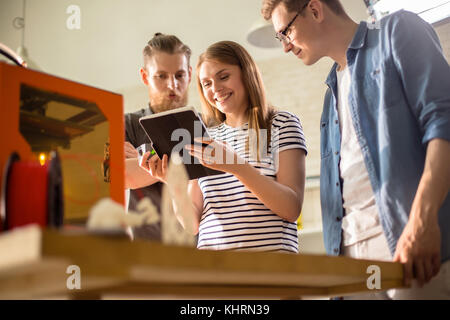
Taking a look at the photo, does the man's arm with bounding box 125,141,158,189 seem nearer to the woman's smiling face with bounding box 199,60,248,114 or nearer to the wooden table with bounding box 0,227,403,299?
the woman's smiling face with bounding box 199,60,248,114

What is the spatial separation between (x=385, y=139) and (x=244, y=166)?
1.24 feet

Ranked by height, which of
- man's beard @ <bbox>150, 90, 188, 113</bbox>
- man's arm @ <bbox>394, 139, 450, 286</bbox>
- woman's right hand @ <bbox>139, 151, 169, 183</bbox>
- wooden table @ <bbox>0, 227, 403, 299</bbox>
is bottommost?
wooden table @ <bbox>0, 227, 403, 299</bbox>

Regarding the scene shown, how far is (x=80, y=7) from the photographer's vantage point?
3703mm

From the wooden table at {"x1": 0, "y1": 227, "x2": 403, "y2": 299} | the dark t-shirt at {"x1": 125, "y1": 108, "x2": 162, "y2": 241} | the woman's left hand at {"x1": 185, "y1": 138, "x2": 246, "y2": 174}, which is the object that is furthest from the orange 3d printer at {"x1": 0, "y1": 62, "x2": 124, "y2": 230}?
the dark t-shirt at {"x1": 125, "y1": 108, "x2": 162, "y2": 241}

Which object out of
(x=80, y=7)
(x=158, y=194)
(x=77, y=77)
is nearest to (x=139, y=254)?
(x=158, y=194)

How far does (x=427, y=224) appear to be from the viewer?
0.96m

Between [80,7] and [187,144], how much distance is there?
299 centimetres

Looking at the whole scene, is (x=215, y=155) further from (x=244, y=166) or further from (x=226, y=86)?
(x=226, y=86)

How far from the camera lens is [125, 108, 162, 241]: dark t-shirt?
1759 mm

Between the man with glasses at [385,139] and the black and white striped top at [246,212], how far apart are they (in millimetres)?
142

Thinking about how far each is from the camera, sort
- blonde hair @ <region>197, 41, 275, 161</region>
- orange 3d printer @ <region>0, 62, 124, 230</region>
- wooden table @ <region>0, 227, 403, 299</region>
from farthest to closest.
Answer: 1. blonde hair @ <region>197, 41, 275, 161</region>
2. orange 3d printer @ <region>0, 62, 124, 230</region>
3. wooden table @ <region>0, 227, 403, 299</region>

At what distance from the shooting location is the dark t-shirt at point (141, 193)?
1.76m

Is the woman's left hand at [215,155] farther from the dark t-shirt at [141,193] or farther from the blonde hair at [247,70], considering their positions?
the dark t-shirt at [141,193]

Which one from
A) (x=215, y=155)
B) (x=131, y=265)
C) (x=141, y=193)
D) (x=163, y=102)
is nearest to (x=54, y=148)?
(x=131, y=265)
